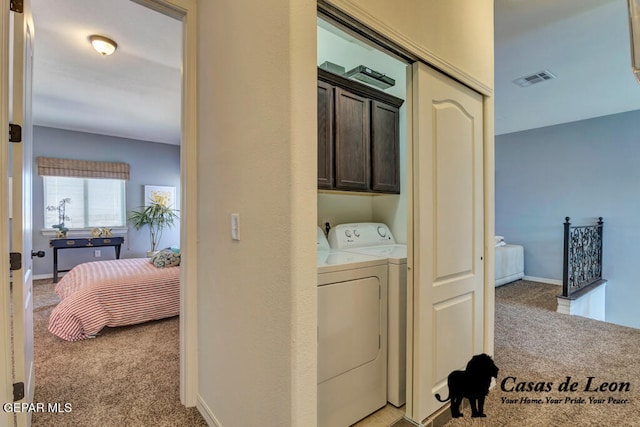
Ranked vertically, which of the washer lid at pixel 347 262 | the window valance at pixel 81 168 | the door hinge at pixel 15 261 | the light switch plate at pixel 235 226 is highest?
the window valance at pixel 81 168

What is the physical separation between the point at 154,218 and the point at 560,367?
668cm

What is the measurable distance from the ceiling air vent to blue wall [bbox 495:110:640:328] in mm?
2236

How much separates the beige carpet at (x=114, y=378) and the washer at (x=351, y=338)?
2.62 feet

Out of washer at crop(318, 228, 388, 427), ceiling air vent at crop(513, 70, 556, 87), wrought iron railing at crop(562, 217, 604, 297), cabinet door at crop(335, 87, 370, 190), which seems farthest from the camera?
wrought iron railing at crop(562, 217, 604, 297)

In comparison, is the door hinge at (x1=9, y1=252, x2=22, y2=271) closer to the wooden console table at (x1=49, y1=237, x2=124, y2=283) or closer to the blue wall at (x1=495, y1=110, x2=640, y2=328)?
the wooden console table at (x1=49, y1=237, x2=124, y2=283)

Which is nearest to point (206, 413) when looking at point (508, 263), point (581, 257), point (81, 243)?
point (81, 243)

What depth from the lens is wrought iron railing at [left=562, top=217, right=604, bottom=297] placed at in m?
3.93

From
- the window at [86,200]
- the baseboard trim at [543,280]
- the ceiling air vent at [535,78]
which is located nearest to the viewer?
the ceiling air vent at [535,78]

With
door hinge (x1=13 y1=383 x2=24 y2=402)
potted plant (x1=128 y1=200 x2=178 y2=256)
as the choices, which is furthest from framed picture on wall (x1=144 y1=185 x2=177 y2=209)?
door hinge (x1=13 y1=383 x2=24 y2=402)

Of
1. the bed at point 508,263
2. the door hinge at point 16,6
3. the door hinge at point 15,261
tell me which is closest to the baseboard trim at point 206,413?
the door hinge at point 15,261

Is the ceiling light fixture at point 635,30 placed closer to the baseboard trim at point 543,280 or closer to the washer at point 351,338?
the washer at point 351,338

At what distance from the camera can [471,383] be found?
1881 millimetres

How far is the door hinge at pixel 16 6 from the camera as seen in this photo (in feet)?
4.50

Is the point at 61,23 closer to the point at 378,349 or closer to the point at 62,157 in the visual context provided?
the point at 378,349
